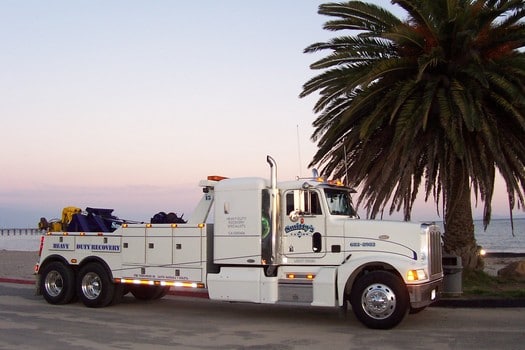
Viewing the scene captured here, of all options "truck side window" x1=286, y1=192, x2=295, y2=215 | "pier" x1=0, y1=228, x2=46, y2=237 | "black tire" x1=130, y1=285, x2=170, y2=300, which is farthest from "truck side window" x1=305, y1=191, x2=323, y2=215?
"pier" x1=0, y1=228, x2=46, y2=237

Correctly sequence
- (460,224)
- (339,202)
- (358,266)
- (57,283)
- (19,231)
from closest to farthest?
1. (358,266)
2. (339,202)
3. (57,283)
4. (460,224)
5. (19,231)

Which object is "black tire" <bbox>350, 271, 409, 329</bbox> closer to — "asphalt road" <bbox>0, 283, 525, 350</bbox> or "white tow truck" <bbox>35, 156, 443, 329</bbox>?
"white tow truck" <bbox>35, 156, 443, 329</bbox>

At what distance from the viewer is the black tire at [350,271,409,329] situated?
36.1 ft

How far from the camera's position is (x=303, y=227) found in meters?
12.1

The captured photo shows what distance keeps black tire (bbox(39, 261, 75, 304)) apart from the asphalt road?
0.23 meters

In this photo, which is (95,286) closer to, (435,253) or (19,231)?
(435,253)

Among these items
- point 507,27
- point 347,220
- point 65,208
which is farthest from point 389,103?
point 65,208

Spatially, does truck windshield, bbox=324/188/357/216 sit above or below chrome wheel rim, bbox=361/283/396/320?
above

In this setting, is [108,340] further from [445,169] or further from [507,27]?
[507,27]

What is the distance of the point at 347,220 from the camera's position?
11938 mm

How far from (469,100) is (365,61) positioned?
308 cm

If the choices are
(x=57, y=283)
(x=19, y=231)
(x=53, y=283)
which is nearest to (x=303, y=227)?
(x=57, y=283)

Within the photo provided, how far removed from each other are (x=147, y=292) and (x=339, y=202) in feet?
19.3

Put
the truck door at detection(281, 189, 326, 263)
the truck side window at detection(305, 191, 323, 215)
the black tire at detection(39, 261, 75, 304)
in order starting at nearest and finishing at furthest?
1. the truck door at detection(281, 189, 326, 263)
2. the truck side window at detection(305, 191, 323, 215)
3. the black tire at detection(39, 261, 75, 304)
